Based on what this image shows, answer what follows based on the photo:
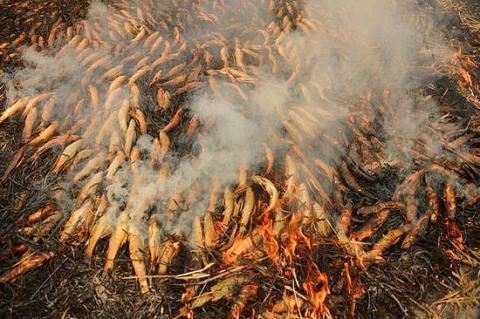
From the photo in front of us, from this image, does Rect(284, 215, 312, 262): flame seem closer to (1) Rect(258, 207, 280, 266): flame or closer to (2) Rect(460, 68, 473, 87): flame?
(1) Rect(258, 207, 280, 266): flame

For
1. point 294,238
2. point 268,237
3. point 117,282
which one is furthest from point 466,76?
point 117,282

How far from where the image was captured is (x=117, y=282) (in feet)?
7.45

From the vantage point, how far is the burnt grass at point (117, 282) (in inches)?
84.7

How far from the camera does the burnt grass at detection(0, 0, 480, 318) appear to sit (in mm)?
2152

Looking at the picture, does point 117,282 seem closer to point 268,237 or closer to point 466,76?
point 268,237

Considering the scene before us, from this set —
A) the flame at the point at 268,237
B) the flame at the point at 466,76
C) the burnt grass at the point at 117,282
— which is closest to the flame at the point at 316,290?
the burnt grass at the point at 117,282

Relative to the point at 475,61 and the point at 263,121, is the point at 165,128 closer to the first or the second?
the point at 263,121

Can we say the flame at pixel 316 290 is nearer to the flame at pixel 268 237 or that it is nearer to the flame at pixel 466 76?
the flame at pixel 268 237

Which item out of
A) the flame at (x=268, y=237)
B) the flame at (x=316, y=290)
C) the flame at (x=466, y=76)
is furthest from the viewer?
the flame at (x=466, y=76)

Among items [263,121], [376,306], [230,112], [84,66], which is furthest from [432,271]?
[84,66]

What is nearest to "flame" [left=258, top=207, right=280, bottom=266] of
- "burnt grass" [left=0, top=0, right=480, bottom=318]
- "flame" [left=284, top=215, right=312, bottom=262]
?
"flame" [left=284, top=215, right=312, bottom=262]

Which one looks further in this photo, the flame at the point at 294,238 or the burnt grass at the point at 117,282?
the flame at the point at 294,238

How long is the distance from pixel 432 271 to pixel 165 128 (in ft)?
7.91

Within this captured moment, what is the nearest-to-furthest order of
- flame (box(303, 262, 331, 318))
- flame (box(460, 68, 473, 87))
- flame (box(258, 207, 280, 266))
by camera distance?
flame (box(303, 262, 331, 318)) → flame (box(258, 207, 280, 266)) → flame (box(460, 68, 473, 87))
